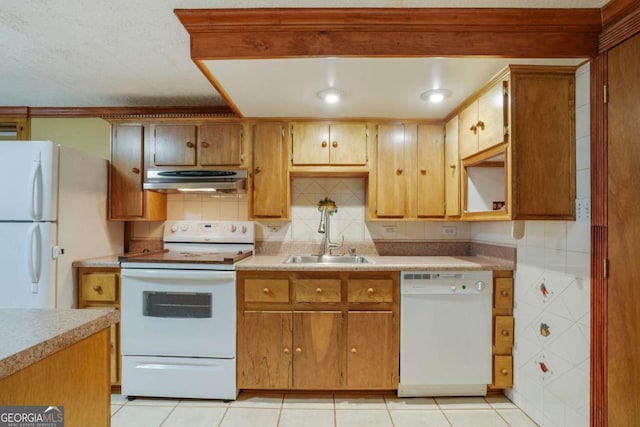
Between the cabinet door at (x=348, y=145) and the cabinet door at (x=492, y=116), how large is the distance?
33.9 inches

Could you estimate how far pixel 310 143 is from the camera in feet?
8.54

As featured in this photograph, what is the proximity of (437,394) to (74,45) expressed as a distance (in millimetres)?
3272

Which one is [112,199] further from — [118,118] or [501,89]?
[501,89]

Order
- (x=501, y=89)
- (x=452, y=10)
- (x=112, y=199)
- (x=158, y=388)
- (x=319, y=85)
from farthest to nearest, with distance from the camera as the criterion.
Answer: (x=112, y=199) → (x=158, y=388) → (x=319, y=85) → (x=501, y=89) → (x=452, y=10)

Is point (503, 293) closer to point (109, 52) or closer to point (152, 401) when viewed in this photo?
point (152, 401)

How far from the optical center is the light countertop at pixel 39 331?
2.12 feet

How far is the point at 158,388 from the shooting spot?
7.19ft

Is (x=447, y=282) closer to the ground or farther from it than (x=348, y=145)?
closer to the ground

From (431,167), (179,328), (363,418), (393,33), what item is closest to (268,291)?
(179,328)

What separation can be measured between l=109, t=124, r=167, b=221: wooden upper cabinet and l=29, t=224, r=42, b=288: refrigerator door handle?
0.60 meters

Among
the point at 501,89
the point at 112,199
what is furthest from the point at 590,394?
the point at 112,199

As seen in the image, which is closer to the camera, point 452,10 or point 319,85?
point 452,10

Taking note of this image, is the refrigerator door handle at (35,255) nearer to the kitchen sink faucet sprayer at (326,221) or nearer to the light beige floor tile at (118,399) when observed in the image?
the light beige floor tile at (118,399)

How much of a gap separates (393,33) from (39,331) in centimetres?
185
